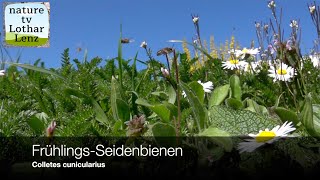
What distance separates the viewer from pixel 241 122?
47.6 inches

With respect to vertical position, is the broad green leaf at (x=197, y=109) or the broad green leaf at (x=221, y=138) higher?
the broad green leaf at (x=197, y=109)

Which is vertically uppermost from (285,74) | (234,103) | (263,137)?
(285,74)

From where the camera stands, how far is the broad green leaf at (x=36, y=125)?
1.44 meters

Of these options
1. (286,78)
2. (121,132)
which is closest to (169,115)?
(121,132)

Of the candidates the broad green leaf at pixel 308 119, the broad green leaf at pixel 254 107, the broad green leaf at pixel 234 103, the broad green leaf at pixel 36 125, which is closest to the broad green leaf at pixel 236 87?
the broad green leaf at pixel 254 107

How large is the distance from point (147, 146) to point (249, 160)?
0.24 metres

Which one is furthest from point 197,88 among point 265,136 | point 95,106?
point 265,136

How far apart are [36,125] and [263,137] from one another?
2.12 ft

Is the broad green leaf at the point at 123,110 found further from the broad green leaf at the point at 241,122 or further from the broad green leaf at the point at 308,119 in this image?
the broad green leaf at the point at 308,119

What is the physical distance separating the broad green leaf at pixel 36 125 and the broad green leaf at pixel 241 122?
509 millimetres

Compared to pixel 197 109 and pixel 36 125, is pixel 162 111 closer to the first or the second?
pixel 197 109

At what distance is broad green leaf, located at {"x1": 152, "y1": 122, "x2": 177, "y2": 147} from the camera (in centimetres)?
117

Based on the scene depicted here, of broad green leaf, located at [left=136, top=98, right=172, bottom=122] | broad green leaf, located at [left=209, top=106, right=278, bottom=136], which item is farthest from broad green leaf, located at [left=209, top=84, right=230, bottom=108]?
broad green leaf, located at [left=209, top=106, right=278, bottom=136]

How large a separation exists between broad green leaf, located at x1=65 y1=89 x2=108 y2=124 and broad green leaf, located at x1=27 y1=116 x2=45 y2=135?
167 millimetres
